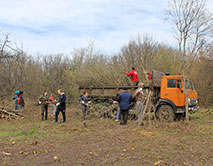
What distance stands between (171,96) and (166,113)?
85 cm

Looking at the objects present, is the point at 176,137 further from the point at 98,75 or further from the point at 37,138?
the point at 98,75

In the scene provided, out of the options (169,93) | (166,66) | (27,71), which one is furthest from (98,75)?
(27,71)

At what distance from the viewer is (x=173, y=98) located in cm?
1057

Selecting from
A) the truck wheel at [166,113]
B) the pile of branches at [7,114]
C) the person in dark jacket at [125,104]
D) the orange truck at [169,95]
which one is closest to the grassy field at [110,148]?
the person in dark jacket at [125,104]

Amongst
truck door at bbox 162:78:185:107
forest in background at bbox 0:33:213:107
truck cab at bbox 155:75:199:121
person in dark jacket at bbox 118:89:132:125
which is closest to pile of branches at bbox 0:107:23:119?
forest in background at bbox 0:33:213:107

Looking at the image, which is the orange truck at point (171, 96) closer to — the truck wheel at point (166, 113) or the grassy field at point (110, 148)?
the truck wheel at point (166, 113)

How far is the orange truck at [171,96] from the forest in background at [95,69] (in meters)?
0.72

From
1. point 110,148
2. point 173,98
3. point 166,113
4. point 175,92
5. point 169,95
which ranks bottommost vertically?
point 110,148

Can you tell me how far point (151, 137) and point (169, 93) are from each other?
4.00 metres

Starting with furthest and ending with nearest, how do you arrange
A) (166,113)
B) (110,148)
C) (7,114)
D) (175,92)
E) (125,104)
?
(7,114), (166,113), (175,92), (125,104), (110,148)

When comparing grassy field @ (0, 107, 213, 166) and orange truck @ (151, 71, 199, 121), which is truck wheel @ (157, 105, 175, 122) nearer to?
orange truck @ (151, 71, 199, 121)

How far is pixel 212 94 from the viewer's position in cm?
1880

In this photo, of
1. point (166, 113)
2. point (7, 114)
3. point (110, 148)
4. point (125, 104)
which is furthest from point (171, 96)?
point (7, 114)

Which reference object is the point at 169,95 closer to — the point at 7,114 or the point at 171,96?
the point at 171,96
